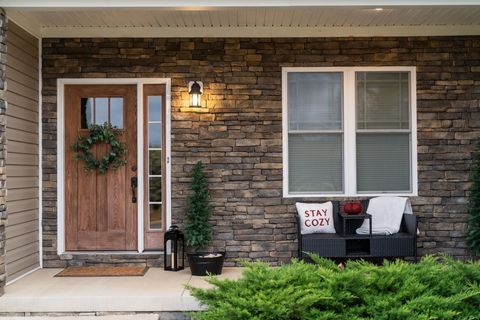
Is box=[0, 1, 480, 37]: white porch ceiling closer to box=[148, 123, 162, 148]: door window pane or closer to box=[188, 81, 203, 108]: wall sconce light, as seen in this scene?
box=[188, 81, 203, 108]: wall sconce light

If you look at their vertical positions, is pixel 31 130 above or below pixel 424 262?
above

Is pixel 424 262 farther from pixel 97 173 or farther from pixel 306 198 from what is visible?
pixel 97 173

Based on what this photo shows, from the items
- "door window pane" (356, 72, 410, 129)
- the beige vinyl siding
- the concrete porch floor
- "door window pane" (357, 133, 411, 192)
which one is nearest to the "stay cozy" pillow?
"door window pane" (357, 133, 411, 192)

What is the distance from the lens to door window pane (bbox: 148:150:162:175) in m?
5.48

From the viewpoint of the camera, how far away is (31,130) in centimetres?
518

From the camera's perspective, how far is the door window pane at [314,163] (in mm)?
5488

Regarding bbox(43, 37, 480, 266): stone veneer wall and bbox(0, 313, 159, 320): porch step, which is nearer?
bbox(0, 313, 159, 320): porch step

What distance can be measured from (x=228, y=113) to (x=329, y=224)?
159 cm

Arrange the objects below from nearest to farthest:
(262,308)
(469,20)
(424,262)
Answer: (262,308) → (424,262) → (469,20)

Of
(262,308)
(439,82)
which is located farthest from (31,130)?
(439,82)

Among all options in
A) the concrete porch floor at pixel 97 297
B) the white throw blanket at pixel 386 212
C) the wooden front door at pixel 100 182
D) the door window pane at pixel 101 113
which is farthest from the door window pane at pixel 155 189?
the white throw blanket at pixel 386 212

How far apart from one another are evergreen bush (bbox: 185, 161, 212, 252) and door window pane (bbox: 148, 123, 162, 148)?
54cm

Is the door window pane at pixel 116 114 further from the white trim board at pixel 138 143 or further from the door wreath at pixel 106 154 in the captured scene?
the white trim board at pixel 138 143

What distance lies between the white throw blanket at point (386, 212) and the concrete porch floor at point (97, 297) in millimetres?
1886
